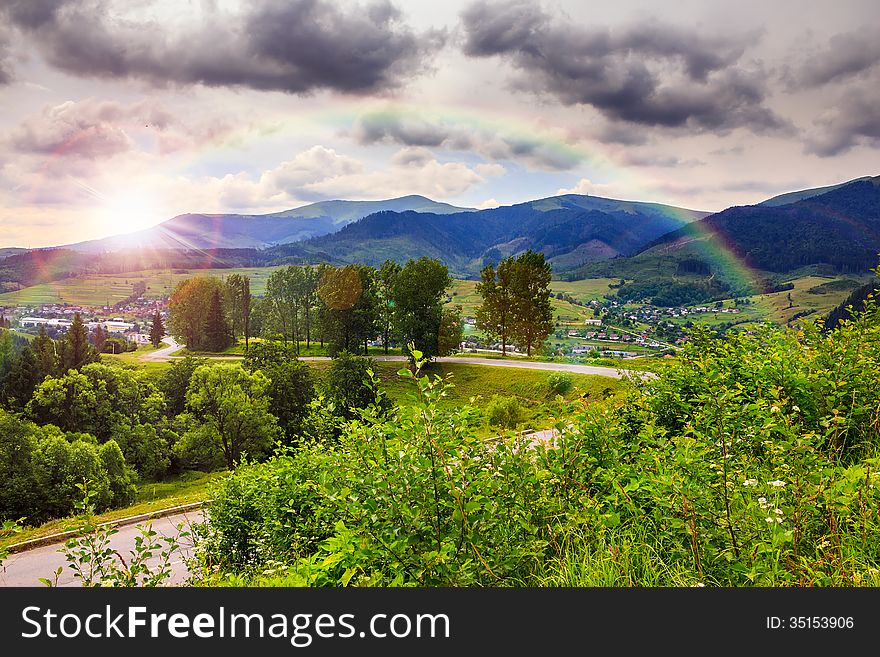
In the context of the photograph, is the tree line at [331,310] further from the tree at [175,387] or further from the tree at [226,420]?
the tree at [226,420]

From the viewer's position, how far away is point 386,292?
222 ft

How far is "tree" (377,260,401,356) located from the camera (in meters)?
66.6

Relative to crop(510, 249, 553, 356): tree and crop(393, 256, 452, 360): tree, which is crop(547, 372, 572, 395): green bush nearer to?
crop(510, 249, 553, 356): tree

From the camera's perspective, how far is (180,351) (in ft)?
284

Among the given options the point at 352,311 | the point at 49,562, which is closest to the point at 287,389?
the point at 352,311

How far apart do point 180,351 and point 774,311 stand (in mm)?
128319

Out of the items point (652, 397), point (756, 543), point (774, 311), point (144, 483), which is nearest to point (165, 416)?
point (144, 483)

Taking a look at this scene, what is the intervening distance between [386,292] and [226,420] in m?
32.1

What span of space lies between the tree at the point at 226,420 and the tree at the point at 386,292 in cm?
2685

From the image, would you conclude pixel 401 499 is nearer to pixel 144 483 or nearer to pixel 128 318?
pixel 144 483

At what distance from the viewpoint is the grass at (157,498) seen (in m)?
18.7

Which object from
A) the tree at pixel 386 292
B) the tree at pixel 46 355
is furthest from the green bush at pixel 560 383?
the tree at pixel 46 355

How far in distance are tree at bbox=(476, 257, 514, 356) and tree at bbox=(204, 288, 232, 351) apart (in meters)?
51.0

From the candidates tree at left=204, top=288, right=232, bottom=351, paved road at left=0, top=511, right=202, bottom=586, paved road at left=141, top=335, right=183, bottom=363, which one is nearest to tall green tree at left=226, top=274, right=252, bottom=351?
tree at left=204, top=288, right=232, bottom=351
